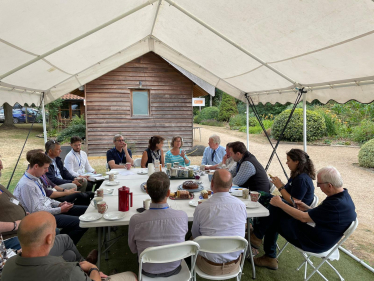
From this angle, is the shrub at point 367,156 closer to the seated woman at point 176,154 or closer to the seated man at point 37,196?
the seated woman at point 176,154

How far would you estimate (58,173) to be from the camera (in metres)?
4.69

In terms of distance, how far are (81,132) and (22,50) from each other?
40.2 feet

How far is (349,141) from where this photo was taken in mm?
13742

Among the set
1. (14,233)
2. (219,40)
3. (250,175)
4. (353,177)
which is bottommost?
(353,177)

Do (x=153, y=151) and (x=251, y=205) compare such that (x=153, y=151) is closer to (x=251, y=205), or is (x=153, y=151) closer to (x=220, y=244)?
(x=251, y=205)

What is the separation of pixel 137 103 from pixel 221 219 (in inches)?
A: 379

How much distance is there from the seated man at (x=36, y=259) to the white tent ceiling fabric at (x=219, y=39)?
6.31 feet

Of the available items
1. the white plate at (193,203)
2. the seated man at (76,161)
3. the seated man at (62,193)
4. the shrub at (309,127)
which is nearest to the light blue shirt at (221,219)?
the white plate at (193,203)

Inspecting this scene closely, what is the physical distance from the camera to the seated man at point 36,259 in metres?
1.52

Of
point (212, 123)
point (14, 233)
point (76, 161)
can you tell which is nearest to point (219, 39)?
point (76, 161)

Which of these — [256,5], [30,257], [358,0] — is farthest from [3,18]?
[358,0]

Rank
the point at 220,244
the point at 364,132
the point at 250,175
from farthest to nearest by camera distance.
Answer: the point at 364,132
the point at 250,175
the point at 220,244

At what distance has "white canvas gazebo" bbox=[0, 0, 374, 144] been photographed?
2.59 meters

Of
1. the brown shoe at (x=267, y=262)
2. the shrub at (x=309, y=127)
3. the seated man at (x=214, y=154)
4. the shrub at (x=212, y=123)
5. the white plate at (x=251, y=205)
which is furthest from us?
the shrub at (x=212, y=123)
